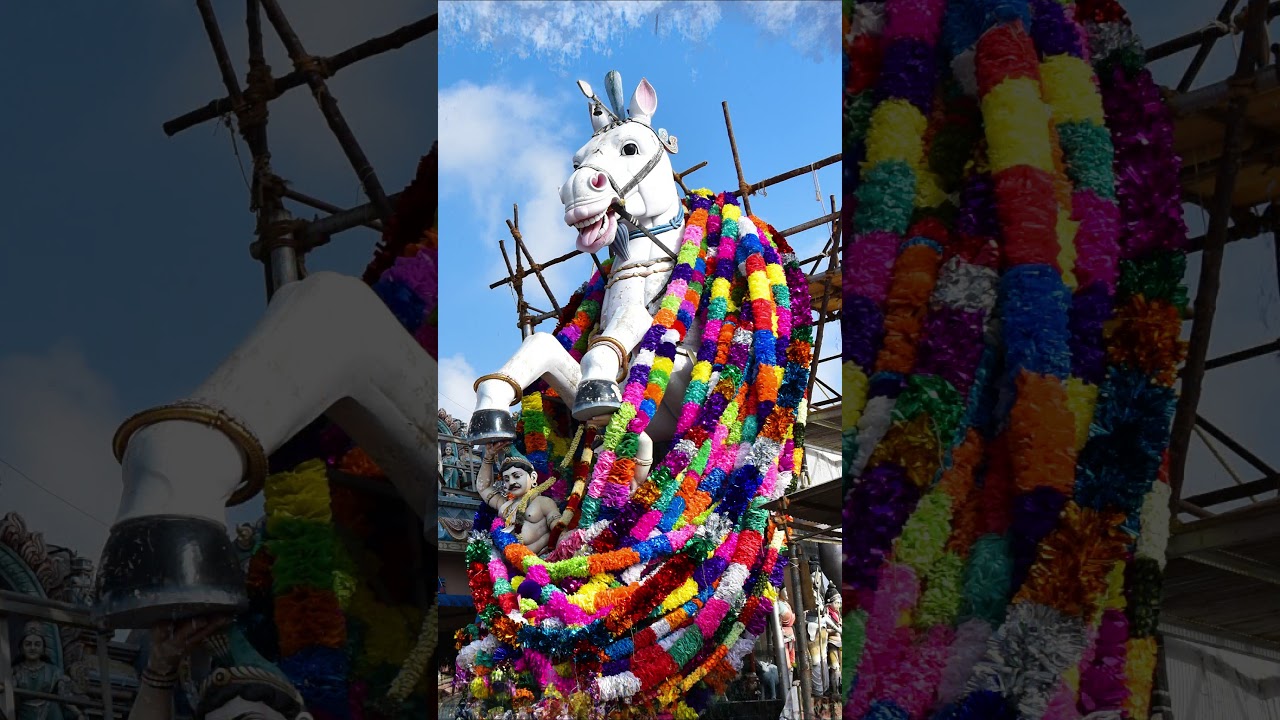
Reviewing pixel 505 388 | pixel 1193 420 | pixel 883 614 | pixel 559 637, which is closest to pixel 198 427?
pixel 883 614

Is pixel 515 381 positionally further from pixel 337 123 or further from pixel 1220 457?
pixel 337 123

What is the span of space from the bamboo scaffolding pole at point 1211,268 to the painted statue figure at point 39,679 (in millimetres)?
1375

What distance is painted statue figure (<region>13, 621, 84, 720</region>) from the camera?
0.64 m

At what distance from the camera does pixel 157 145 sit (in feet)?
2.32

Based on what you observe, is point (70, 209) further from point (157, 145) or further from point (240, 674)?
point (240, 674)

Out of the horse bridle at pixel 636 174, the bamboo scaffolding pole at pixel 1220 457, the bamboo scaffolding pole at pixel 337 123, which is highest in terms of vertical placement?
the horse bridle at pixel 636 174

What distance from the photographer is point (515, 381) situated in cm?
414

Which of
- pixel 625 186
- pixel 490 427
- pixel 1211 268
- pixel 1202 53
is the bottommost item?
pixel 1211 268

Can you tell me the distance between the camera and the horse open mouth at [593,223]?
14.6 feet

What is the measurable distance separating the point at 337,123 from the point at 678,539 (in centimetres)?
325

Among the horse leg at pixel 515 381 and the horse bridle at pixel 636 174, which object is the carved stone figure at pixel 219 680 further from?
the horse bridle at pixel 636 174

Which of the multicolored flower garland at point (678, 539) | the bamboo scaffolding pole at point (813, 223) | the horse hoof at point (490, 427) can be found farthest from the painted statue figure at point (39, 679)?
the bamboo scaffolding pole at point (813, 223)

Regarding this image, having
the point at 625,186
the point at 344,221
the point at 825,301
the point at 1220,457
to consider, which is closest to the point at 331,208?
the point at 344,221

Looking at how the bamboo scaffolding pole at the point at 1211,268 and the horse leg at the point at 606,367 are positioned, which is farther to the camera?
the horse leg at the point at 606,367
